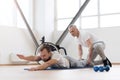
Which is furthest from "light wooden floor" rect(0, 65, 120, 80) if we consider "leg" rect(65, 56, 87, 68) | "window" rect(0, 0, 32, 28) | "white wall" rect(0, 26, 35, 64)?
"window" rect(0, 0, 32, 28)

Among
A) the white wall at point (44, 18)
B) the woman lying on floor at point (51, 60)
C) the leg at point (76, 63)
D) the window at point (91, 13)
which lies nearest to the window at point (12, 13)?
the white wall at point (44, 18)

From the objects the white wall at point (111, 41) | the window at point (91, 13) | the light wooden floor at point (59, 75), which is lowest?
the white wall at point (111, 41)

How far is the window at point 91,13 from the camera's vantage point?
8383mm

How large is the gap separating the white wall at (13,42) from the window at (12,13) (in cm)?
26

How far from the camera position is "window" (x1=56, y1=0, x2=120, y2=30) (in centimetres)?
838

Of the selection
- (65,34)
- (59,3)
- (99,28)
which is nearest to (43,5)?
(59,3)

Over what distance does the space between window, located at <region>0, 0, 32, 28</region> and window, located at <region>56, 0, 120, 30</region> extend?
104 cm

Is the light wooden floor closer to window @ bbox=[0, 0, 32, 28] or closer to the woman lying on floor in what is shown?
the woman lying on floor

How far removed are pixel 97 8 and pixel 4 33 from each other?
2918 millimetres

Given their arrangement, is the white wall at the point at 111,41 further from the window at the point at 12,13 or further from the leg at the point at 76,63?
the leg at the point at 76,63

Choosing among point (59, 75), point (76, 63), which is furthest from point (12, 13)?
point (59, 75)

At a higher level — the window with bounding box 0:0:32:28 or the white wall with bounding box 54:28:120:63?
the window with bounding box 0:0:32:28

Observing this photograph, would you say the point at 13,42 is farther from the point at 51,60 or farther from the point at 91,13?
the point at 51,60

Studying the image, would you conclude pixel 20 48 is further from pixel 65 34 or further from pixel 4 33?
pixel 65 34
